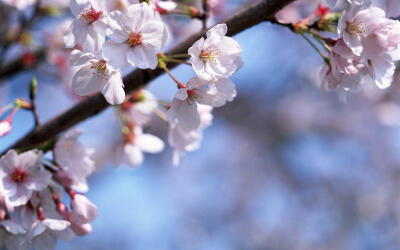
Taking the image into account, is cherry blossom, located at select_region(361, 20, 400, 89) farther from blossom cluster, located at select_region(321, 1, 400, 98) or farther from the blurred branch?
the blurred branch

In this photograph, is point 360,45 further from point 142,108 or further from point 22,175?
point 22,175

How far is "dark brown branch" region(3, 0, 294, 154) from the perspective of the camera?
1.49 meters

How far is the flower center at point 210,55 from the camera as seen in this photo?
1.35m

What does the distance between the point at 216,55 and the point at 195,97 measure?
160 mm

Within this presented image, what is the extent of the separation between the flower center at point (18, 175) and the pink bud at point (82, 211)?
0.21m

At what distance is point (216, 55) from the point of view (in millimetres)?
1372

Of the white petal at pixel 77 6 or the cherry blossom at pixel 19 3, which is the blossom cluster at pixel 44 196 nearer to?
the white petal at pixel 77 6

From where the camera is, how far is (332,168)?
25.8ft

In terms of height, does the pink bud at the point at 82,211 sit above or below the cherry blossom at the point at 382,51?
below

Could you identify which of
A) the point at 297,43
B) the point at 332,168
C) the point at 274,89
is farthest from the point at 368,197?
the point at 297,43

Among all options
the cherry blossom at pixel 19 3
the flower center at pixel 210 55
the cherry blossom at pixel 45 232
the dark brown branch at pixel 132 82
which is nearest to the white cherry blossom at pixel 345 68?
the dark brown branch at pixel 132 82

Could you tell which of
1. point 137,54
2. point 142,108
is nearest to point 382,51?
point 137,54

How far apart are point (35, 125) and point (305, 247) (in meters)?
6.83

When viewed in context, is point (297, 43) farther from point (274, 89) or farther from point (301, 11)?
point (301, 11)
